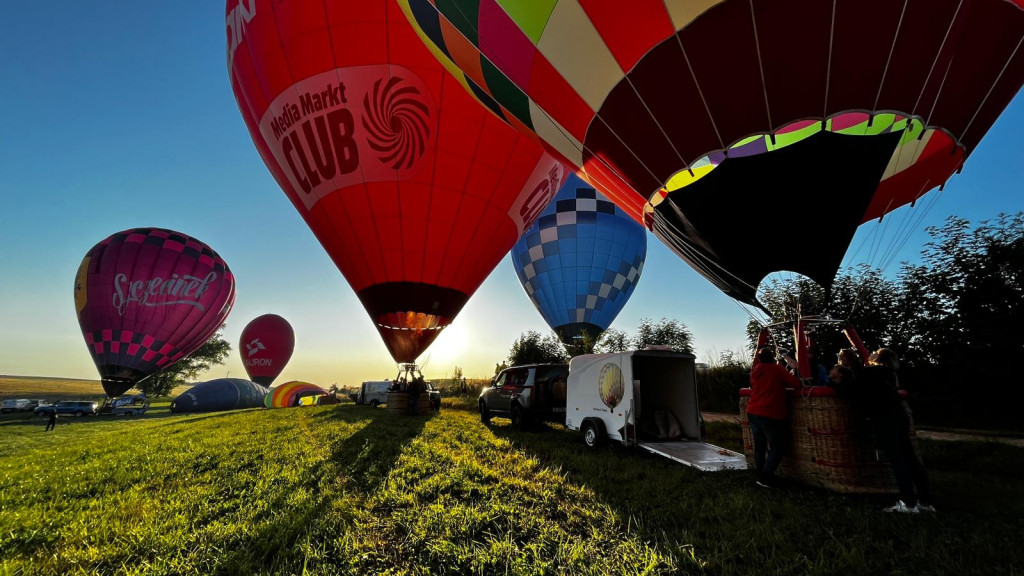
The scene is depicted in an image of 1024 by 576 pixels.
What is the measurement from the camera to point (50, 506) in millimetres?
4129

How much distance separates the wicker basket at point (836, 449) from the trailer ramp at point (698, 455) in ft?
2.89

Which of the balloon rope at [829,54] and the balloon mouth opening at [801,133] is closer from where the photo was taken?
the balloon rope at [829,54]

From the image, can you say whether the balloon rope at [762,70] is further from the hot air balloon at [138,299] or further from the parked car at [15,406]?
the parked car at [15,406]

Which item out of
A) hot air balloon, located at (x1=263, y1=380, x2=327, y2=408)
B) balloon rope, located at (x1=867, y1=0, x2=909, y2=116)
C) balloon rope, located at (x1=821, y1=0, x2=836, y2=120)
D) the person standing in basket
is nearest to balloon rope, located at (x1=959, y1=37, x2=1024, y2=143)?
balloon rope, located at (x1=867, y1=0, x2=909, y2=116)

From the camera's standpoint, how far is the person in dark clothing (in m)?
3.81

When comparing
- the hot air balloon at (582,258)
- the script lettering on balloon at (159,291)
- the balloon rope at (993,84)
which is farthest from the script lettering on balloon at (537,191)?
the script lettering on balloon at (159,291)

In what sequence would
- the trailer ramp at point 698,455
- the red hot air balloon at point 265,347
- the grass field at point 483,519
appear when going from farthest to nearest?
the red hot air balloon at point 265,347
the trailer ramp at point 698,455
the grass field at point 483,519

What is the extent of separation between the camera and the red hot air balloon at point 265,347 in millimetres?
37625

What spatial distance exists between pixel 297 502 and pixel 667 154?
5.27 m

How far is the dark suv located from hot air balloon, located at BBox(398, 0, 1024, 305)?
16.7ft

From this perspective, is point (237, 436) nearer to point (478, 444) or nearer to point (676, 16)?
point (478, 444)

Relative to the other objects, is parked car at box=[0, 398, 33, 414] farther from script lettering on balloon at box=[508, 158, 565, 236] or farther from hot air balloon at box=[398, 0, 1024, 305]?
hot air balloon at box=[398, 0, 1024, 305]

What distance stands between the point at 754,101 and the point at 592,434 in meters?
5.78

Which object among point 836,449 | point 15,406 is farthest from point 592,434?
point 15,406
